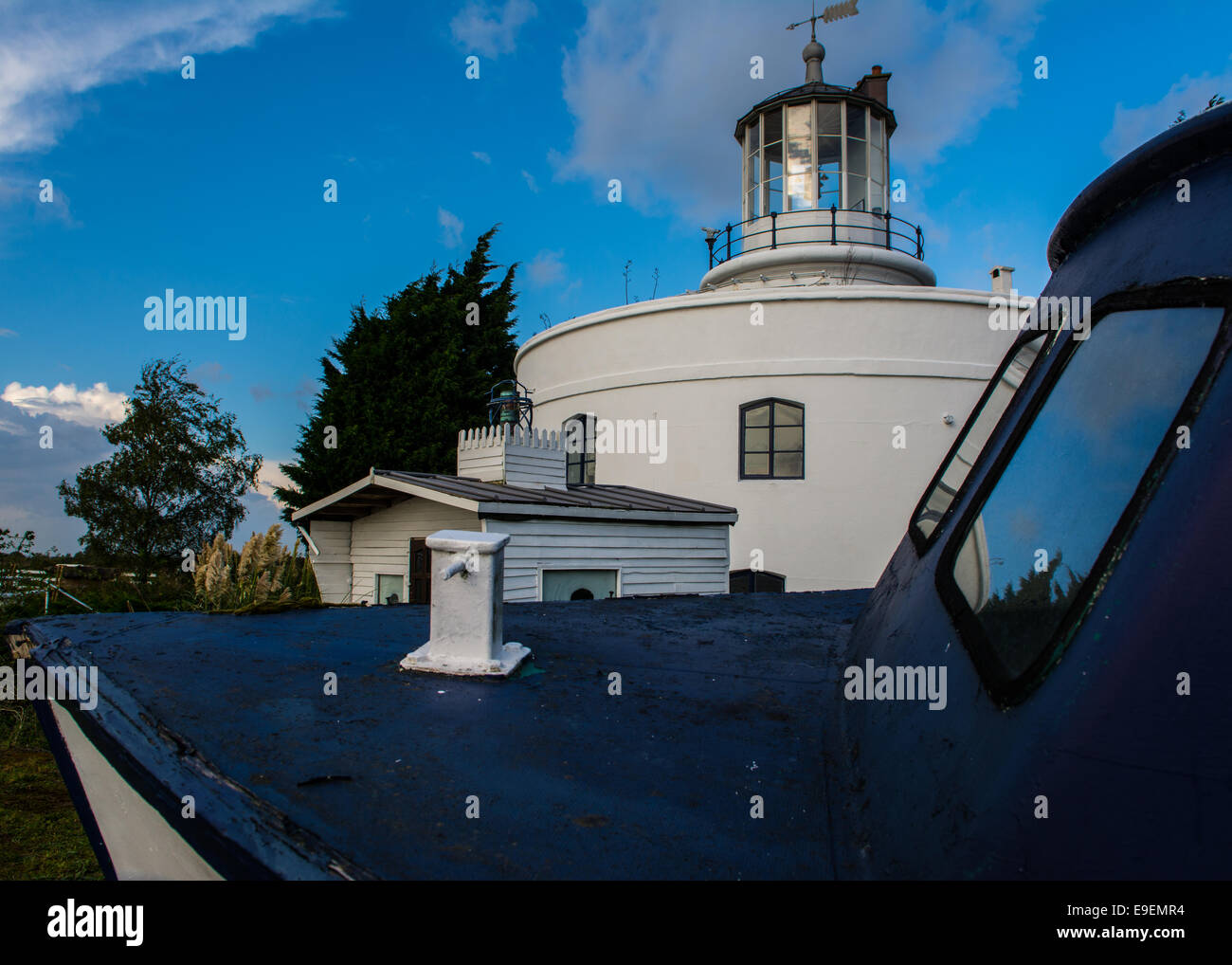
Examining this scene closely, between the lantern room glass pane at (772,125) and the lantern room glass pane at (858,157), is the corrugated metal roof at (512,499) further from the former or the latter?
the lantern room glass pane at (858,157)

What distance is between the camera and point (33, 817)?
6.47 metres

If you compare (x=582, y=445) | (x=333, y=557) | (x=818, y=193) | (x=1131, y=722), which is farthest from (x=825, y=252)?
(x=1131, y=722)

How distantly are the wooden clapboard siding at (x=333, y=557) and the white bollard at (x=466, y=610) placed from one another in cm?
1078

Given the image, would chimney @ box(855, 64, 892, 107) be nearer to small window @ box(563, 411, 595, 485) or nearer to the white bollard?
small window @ box(563, 411, 595, 485)

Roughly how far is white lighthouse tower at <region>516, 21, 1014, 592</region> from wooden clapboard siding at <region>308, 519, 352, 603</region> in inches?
261

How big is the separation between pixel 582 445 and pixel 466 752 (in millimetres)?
16351

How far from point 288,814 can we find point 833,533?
14.4m

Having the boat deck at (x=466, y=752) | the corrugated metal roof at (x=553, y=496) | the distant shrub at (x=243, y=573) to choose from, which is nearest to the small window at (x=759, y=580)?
the corrugated metal roof at (x=553, y=496)

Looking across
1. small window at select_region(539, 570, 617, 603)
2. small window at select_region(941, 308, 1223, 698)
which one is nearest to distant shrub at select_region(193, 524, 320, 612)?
small window at select_region(539, 570, 617, 603)

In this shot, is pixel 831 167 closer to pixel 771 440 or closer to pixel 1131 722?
pixel 771 440

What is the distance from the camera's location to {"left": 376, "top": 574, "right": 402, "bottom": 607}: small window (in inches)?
470

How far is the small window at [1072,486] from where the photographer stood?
1.19 m
